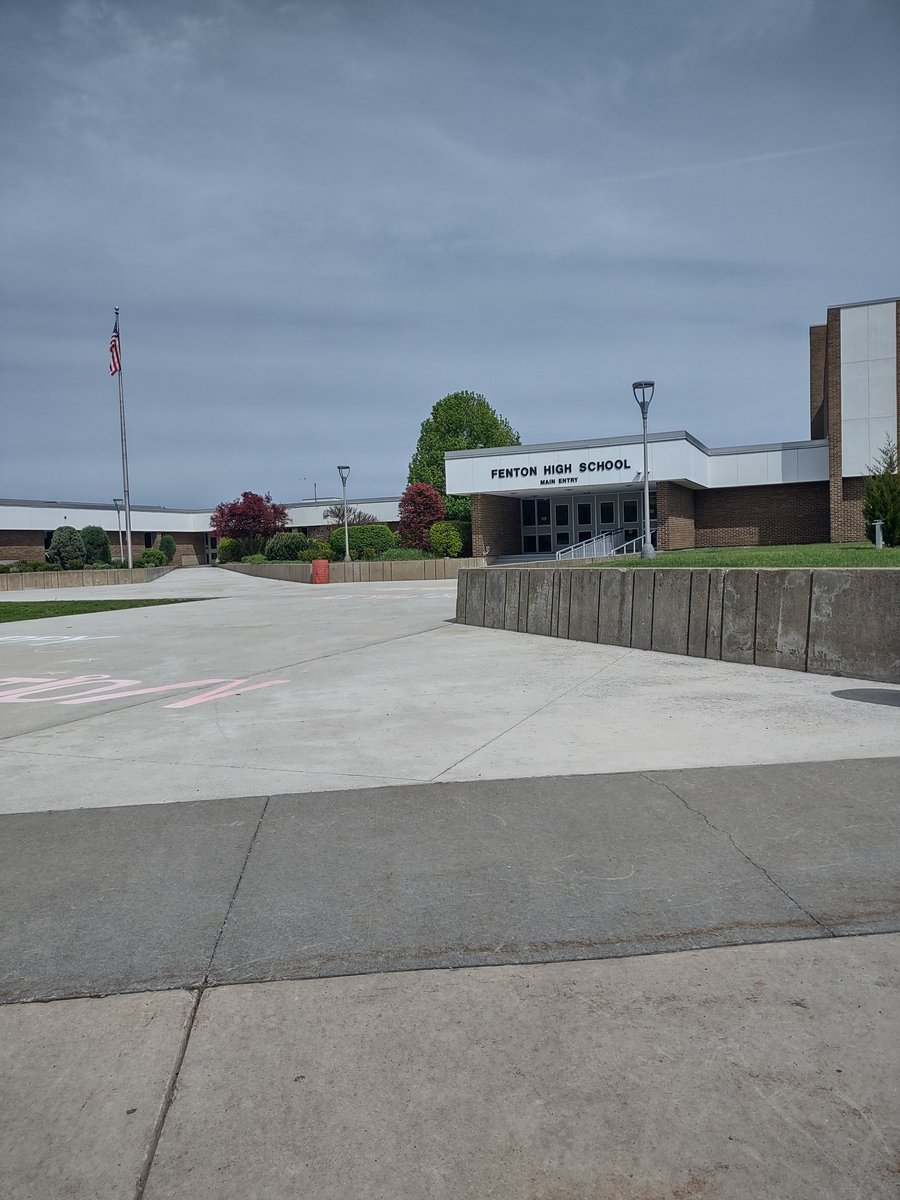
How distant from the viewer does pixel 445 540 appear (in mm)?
44062

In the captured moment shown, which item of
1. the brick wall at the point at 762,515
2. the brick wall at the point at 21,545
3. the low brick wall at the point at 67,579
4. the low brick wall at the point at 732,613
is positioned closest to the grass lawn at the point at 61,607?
the low brick wall at the point at 732,613

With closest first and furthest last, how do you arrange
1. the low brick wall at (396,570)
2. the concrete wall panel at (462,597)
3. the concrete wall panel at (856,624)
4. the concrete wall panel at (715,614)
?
1. the concrete wall panel at (856,624)
2. the concrete wall panel at (715,614)
3. the concrete wall panel at (462,597)
4. the low brick wall at (396,570)

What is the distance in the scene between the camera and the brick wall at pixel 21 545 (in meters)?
63.7

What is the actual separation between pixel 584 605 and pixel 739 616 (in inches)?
108

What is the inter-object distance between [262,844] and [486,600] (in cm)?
1040

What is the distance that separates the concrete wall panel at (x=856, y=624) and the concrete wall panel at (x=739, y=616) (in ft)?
2.54

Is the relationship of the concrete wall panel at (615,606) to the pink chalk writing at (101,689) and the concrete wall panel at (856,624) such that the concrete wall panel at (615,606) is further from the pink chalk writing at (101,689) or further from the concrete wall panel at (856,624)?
the pink chalk writing at (101,689)

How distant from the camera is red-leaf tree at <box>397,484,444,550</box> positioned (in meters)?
51.4

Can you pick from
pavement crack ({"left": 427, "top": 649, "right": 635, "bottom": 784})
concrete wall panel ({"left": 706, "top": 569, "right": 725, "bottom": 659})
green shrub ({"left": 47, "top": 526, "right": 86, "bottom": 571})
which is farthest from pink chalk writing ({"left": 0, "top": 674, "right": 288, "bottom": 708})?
green shrub ({"left": 47, "top": 526, "right": 86, "bottom": 571})

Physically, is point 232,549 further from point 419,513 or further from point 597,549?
point 597,549

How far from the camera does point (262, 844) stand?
4457 mm

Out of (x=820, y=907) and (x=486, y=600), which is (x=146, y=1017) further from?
(x=486, y=600)

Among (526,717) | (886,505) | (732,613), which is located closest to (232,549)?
(886,505)

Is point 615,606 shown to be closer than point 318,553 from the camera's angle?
Yes
